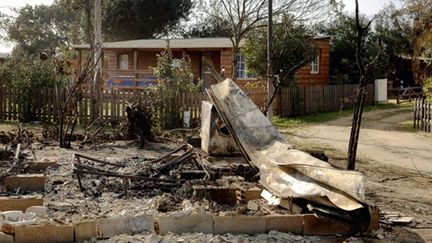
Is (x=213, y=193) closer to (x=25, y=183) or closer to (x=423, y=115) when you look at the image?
(x=25, y=183)

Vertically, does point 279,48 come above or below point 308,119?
above

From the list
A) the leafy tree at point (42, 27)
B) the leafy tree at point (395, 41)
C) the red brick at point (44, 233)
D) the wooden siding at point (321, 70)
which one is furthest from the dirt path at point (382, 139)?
the leafy tree at point (42, 27)

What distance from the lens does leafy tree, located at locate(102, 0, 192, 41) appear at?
4722 centimetres

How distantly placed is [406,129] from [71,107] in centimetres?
1067

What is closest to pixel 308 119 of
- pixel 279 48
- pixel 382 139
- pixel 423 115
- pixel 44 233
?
pixel 279 48

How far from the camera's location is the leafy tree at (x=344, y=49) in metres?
31.2

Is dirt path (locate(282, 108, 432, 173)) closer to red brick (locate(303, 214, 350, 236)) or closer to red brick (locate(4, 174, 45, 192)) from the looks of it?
A: red brick (locate(303, 214, 350, 236))

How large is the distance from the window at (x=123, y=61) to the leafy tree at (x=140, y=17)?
13110 mm

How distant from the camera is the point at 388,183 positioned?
28.9 feet

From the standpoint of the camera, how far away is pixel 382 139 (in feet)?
48.8

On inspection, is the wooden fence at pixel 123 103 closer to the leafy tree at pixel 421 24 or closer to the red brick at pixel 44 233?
the leafy tree at pixel 421 24

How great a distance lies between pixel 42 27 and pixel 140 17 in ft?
69.2

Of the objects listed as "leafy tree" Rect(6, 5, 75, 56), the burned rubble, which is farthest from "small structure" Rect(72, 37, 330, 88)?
"leafy tree" Rect(6, 5, 75, 56)

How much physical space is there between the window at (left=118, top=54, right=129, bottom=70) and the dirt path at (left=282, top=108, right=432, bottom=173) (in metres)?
18.1
